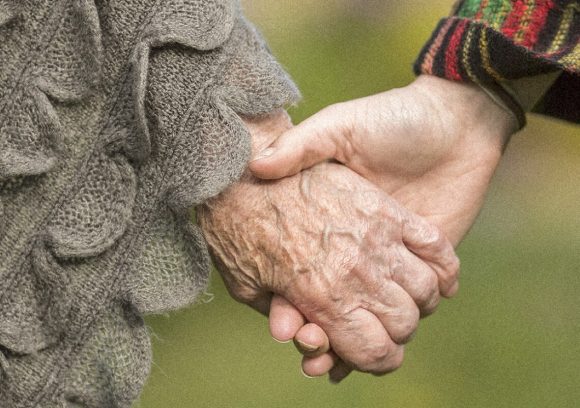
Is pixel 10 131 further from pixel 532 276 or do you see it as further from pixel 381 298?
pixel 532 276

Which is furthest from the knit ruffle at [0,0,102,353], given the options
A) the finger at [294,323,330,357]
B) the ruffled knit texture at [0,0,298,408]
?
the finger at [294,323,330,357]

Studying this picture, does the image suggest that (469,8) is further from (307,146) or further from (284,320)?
(284,320)

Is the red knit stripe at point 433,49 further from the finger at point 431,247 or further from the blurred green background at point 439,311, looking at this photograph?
the blurred green background at point 439,311

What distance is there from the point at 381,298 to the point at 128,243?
0.34 m

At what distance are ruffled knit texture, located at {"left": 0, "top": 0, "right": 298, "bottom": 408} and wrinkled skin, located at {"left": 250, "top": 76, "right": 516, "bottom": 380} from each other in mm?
114

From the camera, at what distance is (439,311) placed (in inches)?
82.7

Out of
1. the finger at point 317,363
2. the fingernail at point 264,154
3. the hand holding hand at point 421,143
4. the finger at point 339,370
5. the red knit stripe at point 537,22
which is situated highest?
the red knit stripe at point 537,22

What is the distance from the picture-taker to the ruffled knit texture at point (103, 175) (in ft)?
2.75

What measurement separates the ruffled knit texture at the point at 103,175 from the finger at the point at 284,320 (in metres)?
0.14

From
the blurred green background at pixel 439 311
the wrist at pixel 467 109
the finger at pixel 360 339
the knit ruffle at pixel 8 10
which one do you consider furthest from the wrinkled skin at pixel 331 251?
the blurred green background at pixel 439 311

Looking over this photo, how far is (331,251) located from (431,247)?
0.16 metres

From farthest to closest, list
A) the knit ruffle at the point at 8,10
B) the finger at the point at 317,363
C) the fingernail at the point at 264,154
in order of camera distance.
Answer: the finger at the point at 317,363, the fingernail at the point at 264,154, the knit ruffle at the point at 8,10

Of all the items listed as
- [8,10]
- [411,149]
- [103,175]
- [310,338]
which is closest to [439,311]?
[411,149]

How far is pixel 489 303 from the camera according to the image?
2.10 metres
